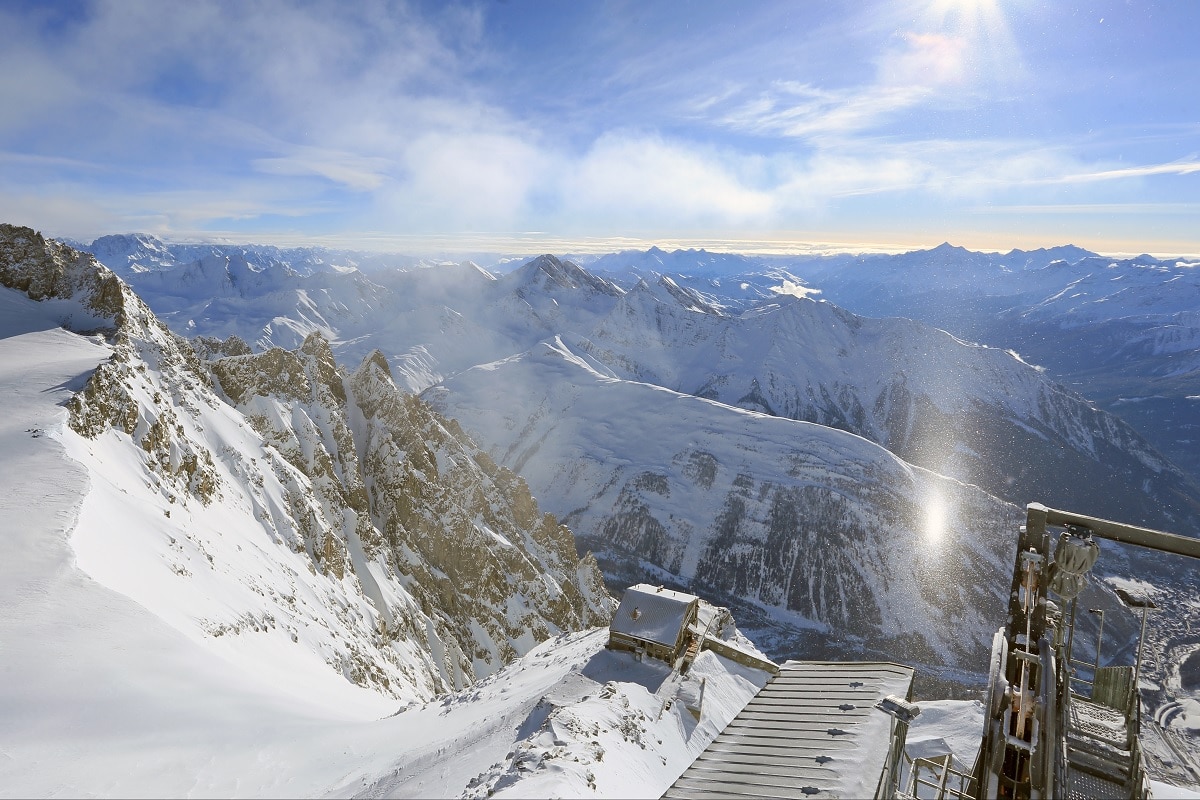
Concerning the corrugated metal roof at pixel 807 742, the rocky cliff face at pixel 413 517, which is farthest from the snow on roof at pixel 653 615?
the rocky cliff face at pixel 413 517

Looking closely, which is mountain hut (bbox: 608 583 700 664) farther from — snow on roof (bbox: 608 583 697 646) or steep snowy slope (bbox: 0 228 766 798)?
steep snowy slope (bbox: 0 228 766 798)

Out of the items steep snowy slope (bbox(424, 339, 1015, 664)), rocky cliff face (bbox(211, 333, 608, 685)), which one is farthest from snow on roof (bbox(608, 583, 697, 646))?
steep snowy slope (bbox(424, 339, 1015, 664))

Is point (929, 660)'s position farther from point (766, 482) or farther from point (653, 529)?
point (653, 529)

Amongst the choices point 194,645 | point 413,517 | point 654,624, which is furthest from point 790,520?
point 194,645

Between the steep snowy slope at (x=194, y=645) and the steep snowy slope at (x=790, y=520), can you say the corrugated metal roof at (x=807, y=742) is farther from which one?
the steep snowy slope at (x=790, y=520)

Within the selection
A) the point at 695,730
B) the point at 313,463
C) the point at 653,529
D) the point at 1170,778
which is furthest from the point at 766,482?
the point at 695,730

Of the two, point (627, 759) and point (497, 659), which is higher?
point (627, 759)

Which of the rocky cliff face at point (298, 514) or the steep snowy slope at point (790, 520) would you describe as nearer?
the rocky cliff face at point (298, 514)
